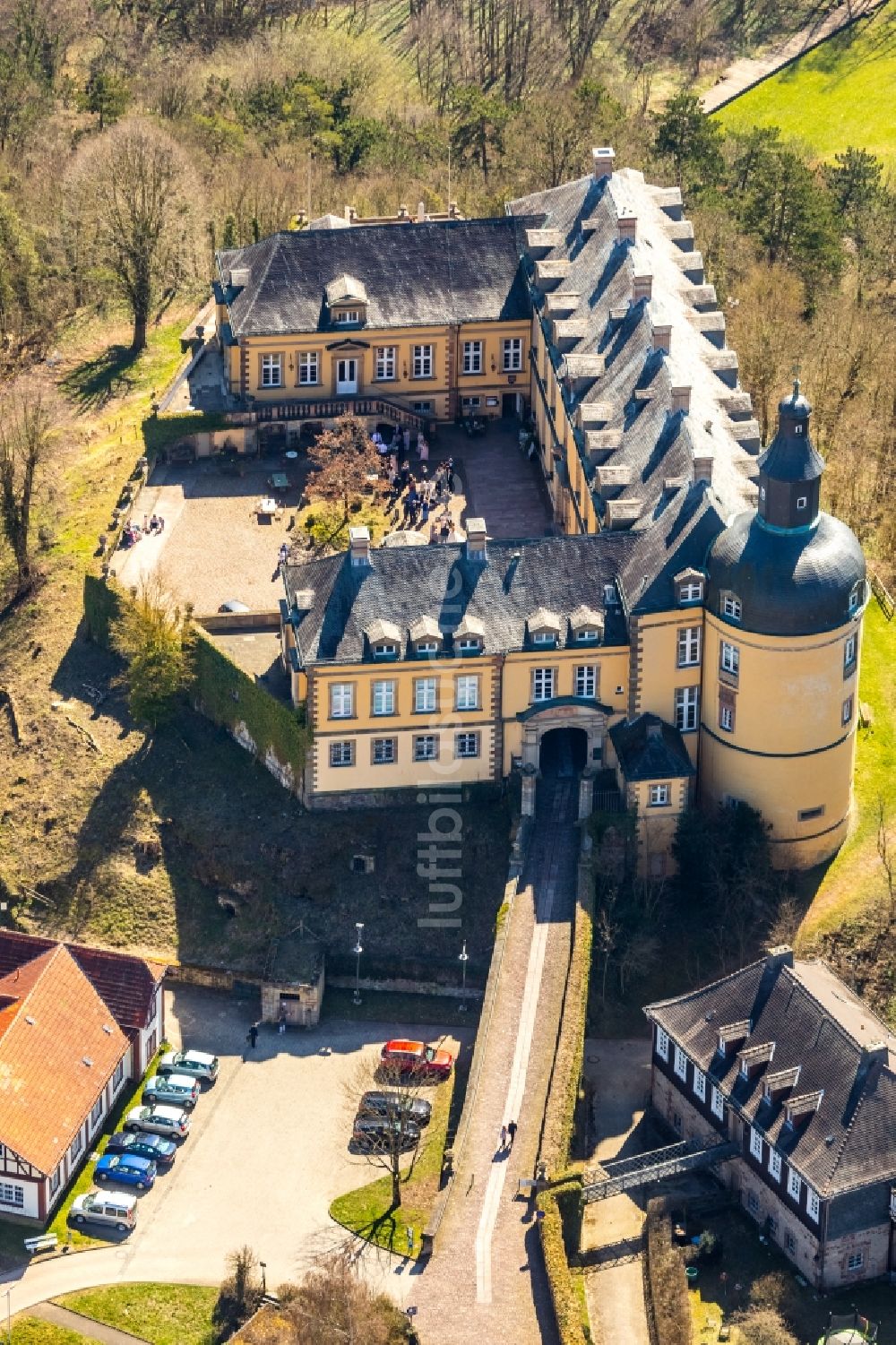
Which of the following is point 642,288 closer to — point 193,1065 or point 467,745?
point 467,745

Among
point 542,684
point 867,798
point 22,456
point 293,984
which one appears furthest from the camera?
point 22,456

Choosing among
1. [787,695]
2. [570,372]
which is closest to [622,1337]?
[787,695]

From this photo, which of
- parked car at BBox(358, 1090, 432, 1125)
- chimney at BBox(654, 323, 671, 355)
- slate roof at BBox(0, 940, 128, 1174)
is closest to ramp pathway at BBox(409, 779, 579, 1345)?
parked car at BBox(358, 1090, 432, 1125)

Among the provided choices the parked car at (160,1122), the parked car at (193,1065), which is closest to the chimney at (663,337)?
the parked car at (193,1065)

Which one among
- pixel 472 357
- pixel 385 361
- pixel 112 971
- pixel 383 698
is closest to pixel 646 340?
pixel 472 357

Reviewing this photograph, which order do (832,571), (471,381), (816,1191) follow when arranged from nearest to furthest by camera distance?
1. (816,1191)
2. (832,571)
3. (471,381)

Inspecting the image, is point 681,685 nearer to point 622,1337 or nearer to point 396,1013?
point 396,1013

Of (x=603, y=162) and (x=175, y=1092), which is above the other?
(x=603, y=162)
